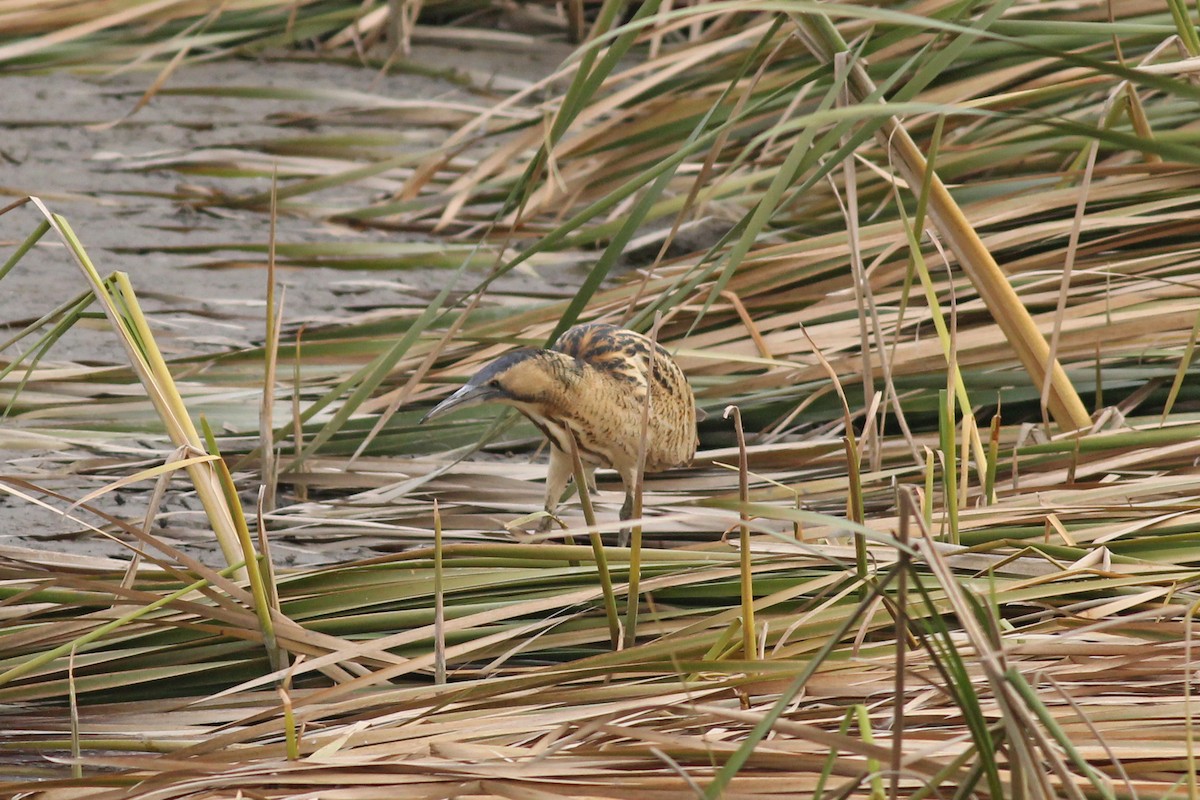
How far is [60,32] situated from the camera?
13.4ft

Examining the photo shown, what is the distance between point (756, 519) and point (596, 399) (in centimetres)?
28

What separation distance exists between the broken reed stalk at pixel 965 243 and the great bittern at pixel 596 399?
443 millimetres

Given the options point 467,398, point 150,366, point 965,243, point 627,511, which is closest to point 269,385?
point 150,366

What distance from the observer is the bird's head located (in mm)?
1900

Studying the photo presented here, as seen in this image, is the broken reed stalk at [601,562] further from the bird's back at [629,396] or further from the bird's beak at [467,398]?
the bird's back at [629,396]

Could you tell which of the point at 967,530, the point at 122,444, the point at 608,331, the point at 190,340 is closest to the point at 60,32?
the point at 190,340

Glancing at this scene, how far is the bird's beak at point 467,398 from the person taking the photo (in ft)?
6.07

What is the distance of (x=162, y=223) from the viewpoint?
3.52 m

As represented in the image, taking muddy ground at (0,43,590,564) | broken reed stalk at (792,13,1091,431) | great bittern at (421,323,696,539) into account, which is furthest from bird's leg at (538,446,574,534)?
broken reed stalk at (792,13,1091,431)

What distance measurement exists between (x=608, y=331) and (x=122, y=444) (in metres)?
0.78

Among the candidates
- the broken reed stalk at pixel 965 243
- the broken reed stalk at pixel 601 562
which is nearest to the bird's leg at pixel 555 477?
the broken reed stalk at pixel 601 562

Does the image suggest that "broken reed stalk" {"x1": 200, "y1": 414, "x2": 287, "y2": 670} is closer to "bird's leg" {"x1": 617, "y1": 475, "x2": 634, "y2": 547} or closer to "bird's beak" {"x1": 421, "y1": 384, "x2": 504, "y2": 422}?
"bird's beak" {"x1": 421, "y1": 384, "x2": 504, "y2": 422}

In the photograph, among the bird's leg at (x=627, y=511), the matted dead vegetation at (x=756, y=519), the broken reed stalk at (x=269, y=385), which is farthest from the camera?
the bird's leg at (x=627, y=511)

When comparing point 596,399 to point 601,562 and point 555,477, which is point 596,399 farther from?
point 601,562
